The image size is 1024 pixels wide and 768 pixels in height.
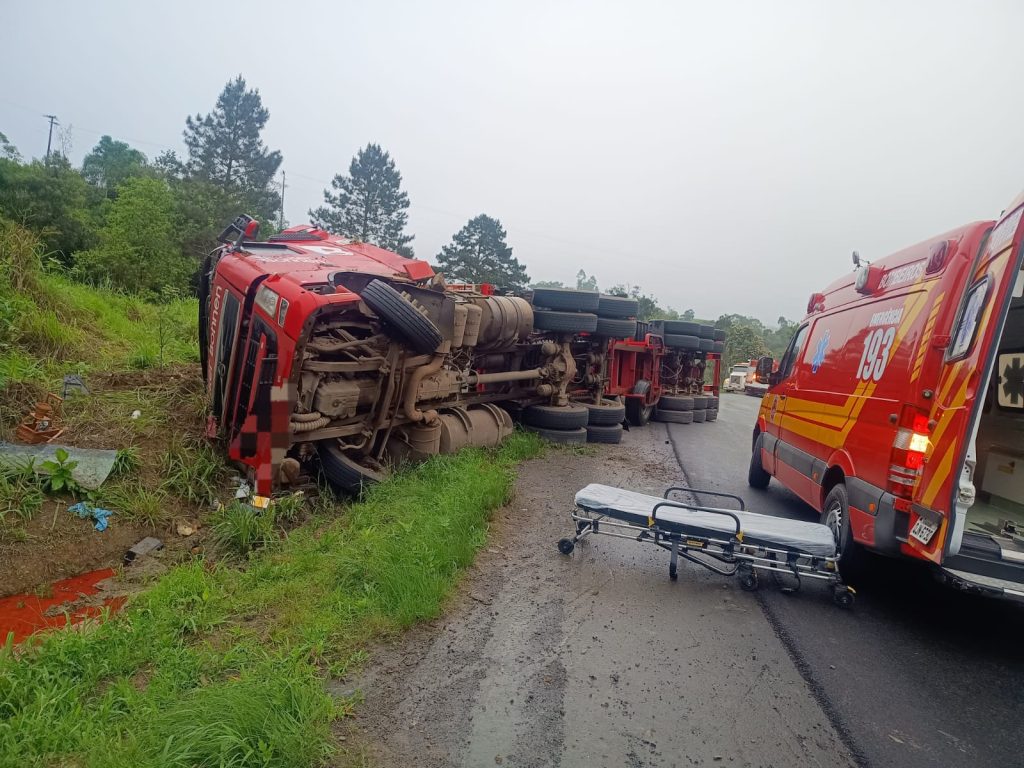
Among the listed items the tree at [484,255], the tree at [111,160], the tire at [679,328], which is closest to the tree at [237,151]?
the tree at [111,160]

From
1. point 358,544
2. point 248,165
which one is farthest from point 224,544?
point 248,165

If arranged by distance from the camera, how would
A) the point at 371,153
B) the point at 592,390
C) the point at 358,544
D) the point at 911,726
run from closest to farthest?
the point at 911,726, the point at 358,544, the point at 592,390, the point at 371,153

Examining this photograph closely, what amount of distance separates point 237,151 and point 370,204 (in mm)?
9205

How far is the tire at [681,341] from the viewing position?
14648 millimetres

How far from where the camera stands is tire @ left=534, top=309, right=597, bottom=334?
29.1 ft

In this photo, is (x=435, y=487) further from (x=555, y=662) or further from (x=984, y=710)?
(x=984, y=710)

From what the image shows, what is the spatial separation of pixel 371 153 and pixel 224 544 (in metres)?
41.4

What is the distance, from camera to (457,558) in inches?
163

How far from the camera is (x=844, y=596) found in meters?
3.97

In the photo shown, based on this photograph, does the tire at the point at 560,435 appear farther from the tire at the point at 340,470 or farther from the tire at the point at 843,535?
the tire at the point at 843,535

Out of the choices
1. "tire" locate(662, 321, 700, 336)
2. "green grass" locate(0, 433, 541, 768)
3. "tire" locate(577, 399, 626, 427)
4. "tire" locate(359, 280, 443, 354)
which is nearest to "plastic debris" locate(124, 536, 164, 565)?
"green grass" locate(0, 433, 541, 768)

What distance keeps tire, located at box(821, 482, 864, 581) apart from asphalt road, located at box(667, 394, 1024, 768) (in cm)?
17

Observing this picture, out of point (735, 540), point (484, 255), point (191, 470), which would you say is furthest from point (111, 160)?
point (735, 540)

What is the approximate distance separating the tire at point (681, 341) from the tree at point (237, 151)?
24579 millimetres
